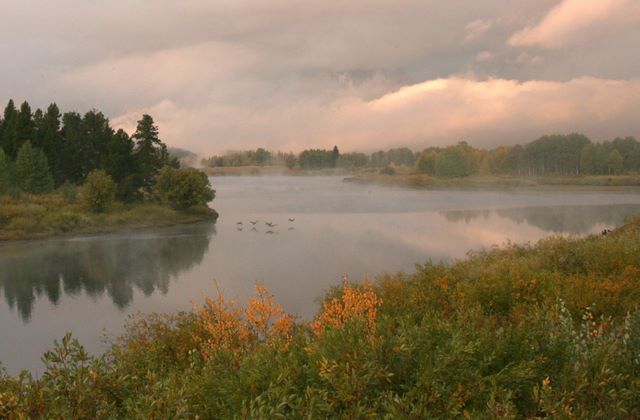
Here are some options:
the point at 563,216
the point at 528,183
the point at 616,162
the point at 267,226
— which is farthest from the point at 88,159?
the point at 616,162

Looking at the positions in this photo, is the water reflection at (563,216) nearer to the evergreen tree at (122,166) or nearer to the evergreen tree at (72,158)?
the evergreen tree at (122,166)

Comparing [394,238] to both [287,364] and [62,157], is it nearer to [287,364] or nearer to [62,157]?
[287,364]

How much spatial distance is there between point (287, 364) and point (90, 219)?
2959 inches

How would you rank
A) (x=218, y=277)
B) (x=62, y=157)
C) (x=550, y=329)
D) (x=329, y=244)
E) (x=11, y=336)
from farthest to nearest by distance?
(x=62, y=157) → (x=329, y=244) → (x=218, y=277) → (x=11, y=336) → (x=550, y=329)

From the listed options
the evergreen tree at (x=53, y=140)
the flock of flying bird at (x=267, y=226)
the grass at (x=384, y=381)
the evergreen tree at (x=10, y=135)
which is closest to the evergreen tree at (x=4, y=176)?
the evergreen tree at (x=10, y=135)

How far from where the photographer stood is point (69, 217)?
73875 mm

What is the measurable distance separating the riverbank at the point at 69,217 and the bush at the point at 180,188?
5.13 feet

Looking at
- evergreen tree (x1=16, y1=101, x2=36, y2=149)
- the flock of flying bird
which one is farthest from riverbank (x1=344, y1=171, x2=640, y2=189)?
evergreen tree (x1=16, y1=101, x2=36, y2=149)

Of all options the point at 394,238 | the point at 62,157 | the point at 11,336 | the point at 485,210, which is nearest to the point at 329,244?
the point at 394,238

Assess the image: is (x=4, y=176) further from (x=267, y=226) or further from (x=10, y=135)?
(x=267, y=226)

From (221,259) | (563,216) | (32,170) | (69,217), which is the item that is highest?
(32,170)

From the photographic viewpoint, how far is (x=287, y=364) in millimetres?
8562

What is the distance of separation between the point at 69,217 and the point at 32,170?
14.3 m

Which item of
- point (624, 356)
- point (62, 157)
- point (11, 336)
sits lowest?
point (11, 336)
